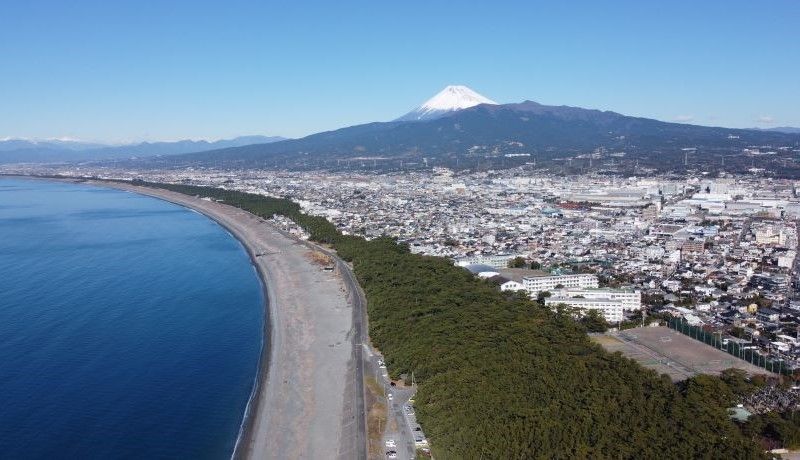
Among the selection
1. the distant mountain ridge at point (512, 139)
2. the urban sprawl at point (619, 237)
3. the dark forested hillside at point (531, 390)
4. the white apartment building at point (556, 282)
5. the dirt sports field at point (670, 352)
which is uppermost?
the distant mountain ridge at point (512, 139)

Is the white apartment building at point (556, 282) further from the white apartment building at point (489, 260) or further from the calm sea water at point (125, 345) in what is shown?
the calm sea water at point (125, 345)

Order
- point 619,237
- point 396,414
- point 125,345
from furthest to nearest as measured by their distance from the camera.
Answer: point 619,237 → point 125,345 → point 396,414

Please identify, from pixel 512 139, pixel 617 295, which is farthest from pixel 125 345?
pixel 512 139

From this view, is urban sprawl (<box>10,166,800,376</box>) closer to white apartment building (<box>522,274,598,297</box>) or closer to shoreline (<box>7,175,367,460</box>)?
white apartment building (<box>522,274,598,297</box>)

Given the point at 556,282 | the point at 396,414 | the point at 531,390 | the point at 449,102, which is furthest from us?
the point at 449,102

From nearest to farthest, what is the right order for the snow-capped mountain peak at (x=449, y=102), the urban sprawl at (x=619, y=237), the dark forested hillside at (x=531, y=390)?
1. the dark forested hillside at (x=531, y=390)
2. the urban sprawl at (x=619, y=237)
3. the snow-capped mountain peak at (x=449, y=102)

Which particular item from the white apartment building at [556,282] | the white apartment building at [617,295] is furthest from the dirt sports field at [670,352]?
the white apartment building at [556,282]

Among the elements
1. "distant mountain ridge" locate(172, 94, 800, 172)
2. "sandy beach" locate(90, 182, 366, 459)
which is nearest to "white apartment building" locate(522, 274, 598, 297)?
"sandy beach" locate(90, 182, 366, 459)

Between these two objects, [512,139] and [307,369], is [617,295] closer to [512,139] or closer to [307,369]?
[307,369]
